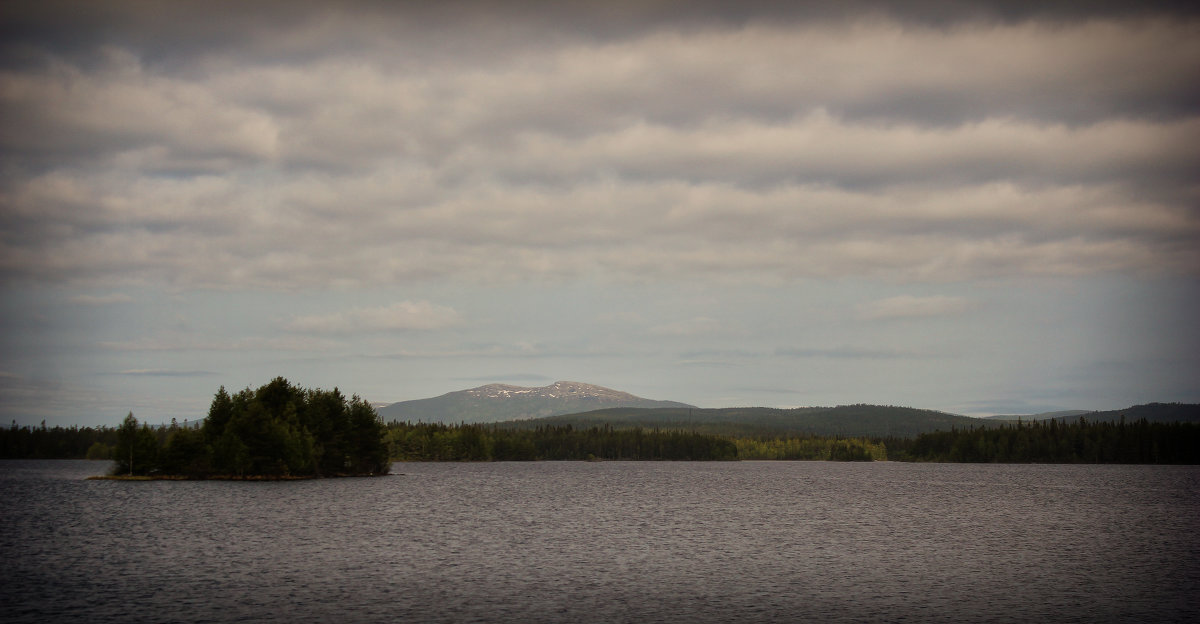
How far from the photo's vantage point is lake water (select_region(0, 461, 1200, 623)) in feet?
152

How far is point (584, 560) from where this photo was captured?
6712 centimetres

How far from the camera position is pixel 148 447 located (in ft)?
580

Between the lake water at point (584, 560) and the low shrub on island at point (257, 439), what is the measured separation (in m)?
29.5

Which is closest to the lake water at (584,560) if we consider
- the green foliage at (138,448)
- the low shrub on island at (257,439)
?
the low shrub on island at (257,439)

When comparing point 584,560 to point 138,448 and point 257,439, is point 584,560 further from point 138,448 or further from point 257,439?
point 138,448

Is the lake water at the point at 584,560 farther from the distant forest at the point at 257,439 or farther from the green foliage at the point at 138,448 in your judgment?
the green foliage at the point at 138,448

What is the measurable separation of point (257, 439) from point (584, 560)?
119m

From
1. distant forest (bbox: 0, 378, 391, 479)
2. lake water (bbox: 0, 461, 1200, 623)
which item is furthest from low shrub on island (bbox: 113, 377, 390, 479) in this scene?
lake water (bbox: 0, 461, 1200, 623)

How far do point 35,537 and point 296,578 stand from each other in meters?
41.9

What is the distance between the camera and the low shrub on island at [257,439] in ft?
541

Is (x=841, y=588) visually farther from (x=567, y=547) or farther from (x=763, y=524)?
(x=763, y=524)

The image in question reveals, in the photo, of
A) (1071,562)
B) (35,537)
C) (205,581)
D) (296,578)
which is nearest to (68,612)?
(205,581)

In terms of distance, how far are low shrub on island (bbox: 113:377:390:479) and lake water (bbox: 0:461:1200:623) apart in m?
29.5

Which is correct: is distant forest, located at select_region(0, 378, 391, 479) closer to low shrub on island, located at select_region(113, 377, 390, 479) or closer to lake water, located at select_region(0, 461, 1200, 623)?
low shrub on island, located at select_region(113, 377, 390, 479)
